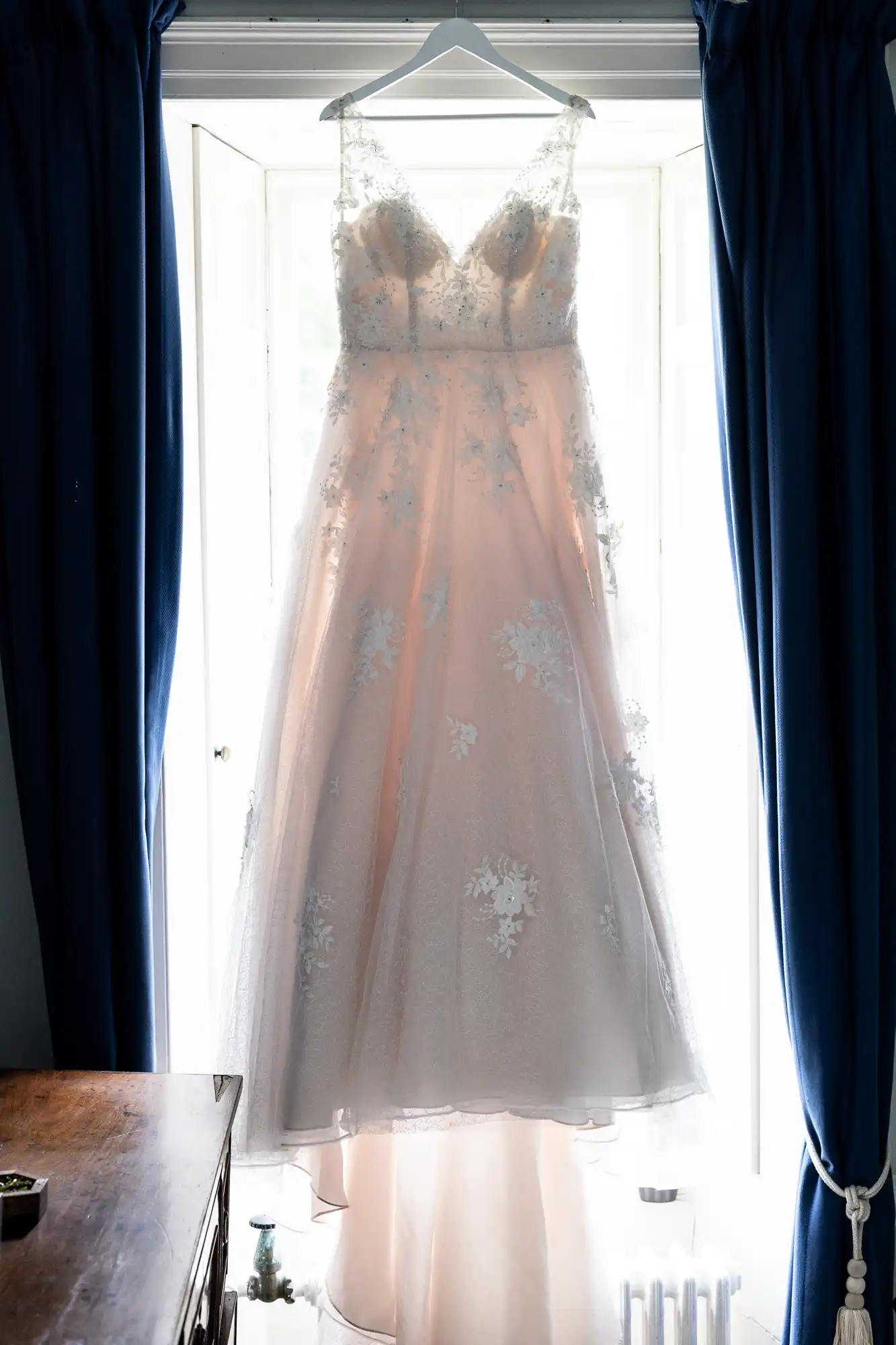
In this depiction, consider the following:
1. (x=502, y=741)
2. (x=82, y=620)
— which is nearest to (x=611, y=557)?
(x=502, y=741)

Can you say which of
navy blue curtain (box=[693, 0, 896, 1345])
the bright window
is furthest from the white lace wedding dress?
navy blue curtain (box=[693, 0, 896, 1345])

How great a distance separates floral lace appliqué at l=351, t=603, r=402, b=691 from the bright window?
18 centimetres

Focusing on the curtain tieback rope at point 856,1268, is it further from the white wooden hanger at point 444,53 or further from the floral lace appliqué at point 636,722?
the white wooden hanger at point 444,53

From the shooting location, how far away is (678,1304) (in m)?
1.69

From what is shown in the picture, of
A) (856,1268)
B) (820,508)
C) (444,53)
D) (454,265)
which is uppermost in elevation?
(444,53)

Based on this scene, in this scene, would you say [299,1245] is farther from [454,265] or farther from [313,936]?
[454,265]

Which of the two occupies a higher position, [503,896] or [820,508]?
[820,508]

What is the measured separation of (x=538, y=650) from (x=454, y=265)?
0.53 m

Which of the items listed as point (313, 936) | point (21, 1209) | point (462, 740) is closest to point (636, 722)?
point (462, 740)

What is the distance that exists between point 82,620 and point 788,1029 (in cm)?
115

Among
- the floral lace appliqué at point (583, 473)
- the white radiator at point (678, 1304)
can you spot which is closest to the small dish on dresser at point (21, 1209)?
the floral lace appliqué at point (583, 473)

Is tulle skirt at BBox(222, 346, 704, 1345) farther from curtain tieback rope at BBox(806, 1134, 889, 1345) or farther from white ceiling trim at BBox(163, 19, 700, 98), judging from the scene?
white ceiling trim at BBox(163, 19, 700, 98)

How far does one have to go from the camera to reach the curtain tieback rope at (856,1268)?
1.45 meters

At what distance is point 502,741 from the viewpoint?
1374 mm
